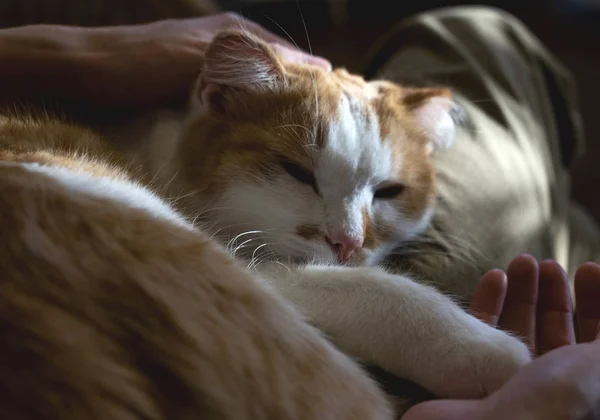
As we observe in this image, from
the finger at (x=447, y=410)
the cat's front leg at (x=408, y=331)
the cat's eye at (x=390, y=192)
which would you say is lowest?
the finger at (x=447, y=410)

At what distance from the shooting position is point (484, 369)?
27.5 inches

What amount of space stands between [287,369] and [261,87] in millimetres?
531

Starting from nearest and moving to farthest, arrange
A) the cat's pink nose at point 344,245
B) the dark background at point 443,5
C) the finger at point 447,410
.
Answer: the finger at point 447,410, the cat's pink nose at point 344,245, the dark background at point 443,5

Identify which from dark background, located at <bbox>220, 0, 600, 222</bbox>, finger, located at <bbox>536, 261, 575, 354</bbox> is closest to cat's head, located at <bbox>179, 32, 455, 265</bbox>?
finger, located at <bbox>536, 261, 575, 354</bbox>

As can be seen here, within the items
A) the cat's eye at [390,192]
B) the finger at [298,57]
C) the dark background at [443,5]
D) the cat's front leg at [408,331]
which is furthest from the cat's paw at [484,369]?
the dark background at [443,5]

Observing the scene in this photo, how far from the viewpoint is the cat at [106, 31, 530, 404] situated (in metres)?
0.74

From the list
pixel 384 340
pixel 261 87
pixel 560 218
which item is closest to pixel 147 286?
pixel 384 340

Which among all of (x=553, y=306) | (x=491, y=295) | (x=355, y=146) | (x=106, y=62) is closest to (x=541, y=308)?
(x=553, y=306)

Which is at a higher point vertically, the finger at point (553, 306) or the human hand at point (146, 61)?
the human hand at point (146, 61)

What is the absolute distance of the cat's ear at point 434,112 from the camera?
42.2 inches

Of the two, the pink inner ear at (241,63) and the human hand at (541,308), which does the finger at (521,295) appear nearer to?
the human hand at (541,308)

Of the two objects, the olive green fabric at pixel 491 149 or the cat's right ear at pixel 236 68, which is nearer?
the cat's right ear at pixel 236 68

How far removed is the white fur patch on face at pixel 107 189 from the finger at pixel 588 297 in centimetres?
64

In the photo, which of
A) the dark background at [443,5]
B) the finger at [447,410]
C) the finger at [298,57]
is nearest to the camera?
the finger at [447,410]
